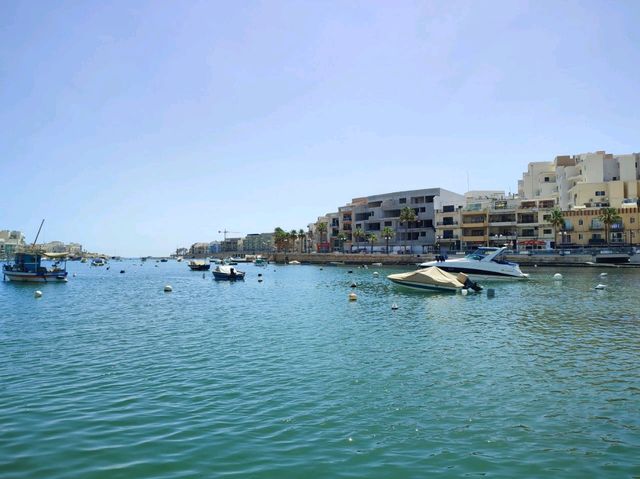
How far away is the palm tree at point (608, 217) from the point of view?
9319 cm

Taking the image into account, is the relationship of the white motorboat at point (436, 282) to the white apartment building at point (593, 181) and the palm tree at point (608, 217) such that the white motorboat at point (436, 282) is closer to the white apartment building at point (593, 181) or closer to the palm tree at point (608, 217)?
the palm tree at point (608, 217)

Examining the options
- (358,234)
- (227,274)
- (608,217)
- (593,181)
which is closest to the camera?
(227,274)

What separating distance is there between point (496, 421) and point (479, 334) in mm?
13772

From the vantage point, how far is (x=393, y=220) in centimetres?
13438

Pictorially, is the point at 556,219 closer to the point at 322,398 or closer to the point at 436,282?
the point at 436,282

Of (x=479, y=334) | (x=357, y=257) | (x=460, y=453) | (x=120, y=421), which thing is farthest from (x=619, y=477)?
(x=357, y=257)

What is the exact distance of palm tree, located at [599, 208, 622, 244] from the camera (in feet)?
306

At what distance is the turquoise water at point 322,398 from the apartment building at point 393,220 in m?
96.9

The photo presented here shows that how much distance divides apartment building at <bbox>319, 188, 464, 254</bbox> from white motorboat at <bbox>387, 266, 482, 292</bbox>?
236 ft

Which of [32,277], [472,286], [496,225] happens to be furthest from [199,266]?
[472,286]

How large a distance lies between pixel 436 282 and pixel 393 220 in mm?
85617

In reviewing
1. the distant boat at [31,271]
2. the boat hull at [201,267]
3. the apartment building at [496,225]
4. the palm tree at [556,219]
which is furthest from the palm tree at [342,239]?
the distant boat at [31,271]

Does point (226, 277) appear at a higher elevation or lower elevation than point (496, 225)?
lower

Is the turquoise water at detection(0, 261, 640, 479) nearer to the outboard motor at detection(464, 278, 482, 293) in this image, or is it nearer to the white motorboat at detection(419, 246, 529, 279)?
the outboard motor at detection(464, 278, 482, 293)
